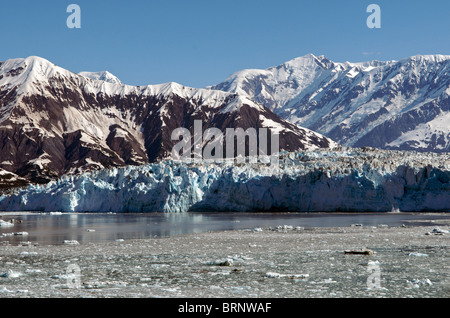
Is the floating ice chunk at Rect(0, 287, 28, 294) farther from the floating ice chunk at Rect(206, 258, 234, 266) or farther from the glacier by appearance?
the glacier

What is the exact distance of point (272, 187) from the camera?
77312 mm

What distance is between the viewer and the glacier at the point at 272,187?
7144 centimetres

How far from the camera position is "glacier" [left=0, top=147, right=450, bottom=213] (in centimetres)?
7144

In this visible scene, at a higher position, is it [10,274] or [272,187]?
[272,187]

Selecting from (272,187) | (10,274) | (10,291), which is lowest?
(10,291)

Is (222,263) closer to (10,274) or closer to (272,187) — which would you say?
(10,274)

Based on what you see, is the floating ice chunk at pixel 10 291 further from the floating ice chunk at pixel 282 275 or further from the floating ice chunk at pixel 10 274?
the floating ice chunk at pixel 282 275

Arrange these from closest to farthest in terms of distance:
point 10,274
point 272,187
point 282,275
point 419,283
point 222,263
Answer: point 419,283 < point 282,275 < point 10,274 < point 222,263 < point 272,187

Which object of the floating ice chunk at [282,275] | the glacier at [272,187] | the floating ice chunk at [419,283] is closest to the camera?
the floating ice chunk at [419,283]

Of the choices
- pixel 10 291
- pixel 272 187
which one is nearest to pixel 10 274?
pixel 10 291

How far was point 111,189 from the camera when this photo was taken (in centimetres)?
8344

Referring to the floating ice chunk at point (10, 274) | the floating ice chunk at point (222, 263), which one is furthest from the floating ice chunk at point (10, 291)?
the floating ice chunk at point (222, 263)
